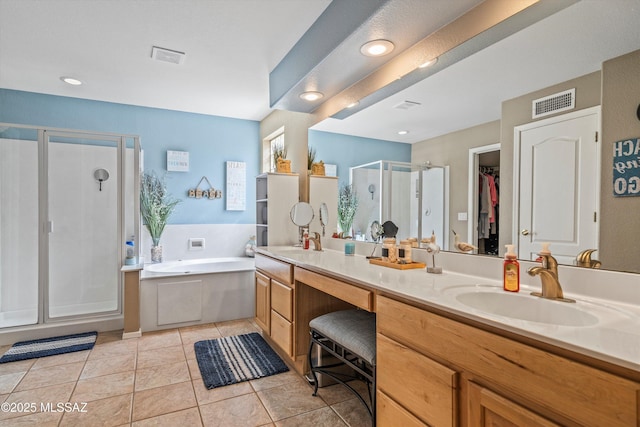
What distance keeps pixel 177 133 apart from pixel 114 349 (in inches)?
105

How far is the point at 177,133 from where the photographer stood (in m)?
4.37

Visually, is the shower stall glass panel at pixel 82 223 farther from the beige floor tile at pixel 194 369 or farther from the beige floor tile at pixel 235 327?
the beige floor tile at pixel 194 369

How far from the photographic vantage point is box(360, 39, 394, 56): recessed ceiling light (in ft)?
6.41

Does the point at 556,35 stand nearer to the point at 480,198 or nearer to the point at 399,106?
the point at 480,198

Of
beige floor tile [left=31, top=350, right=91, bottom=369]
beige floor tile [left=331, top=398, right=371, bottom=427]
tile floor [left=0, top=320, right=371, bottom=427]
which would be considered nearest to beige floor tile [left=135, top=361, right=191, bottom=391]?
tile floor [left=0, top=320, right=371, bottom=427]

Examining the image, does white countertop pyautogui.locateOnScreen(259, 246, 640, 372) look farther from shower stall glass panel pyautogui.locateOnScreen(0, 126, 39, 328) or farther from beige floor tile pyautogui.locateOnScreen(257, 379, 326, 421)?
shower stall glass panel pyautogui.locateOnScreen(0, 126, 39, 328)

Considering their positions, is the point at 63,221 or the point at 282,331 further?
the point at 63,221

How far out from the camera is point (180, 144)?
14.4ft

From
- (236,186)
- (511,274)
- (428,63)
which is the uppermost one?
(428,63)

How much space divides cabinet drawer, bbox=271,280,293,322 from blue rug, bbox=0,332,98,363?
1642mm

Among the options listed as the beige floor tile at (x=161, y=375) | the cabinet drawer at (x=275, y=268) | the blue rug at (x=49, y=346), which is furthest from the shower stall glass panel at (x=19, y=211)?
the cabinet drawer at (x=275, y=268)

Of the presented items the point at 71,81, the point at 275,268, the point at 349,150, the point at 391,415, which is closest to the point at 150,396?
the point at 275,268

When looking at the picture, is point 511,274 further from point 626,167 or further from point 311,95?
point 311,95

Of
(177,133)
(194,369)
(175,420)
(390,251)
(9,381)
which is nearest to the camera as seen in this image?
(175,420)
